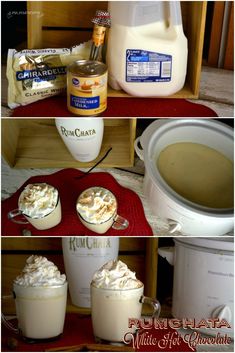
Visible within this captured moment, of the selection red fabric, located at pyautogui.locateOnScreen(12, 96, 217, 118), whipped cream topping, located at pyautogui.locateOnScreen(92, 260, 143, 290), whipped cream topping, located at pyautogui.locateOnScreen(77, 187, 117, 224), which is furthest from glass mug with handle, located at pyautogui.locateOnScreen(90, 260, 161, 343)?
red fabric, located at pyautogui.locateOnScreen(12, 96, 217, 118)

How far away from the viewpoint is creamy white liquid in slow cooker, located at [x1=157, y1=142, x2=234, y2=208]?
0.78 meters

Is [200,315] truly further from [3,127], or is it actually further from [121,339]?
[3,127]

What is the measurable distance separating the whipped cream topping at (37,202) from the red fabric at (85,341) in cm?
22

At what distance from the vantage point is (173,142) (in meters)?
0.81

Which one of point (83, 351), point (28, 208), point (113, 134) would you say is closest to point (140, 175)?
point (113, 134)

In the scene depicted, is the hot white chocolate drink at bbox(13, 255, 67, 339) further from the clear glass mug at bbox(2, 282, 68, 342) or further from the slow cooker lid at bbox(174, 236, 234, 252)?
the slow cooker lid at bbox(174, 236, 234, 252)

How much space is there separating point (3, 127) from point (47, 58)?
0.13 m

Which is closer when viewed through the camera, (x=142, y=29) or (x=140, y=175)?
(x=142, y=29)

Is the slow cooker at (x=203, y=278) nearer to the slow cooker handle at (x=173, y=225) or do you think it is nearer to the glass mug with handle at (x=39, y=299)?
the slow cooker handle at (x=173, y=225)

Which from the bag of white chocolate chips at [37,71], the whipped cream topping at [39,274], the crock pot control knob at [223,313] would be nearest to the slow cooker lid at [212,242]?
the crock pot control knob at [223,313]

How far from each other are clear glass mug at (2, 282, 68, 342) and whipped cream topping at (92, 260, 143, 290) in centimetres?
7

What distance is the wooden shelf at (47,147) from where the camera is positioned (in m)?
0.84

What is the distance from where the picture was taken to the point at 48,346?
0.86 metres

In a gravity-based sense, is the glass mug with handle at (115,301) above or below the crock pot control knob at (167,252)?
below
